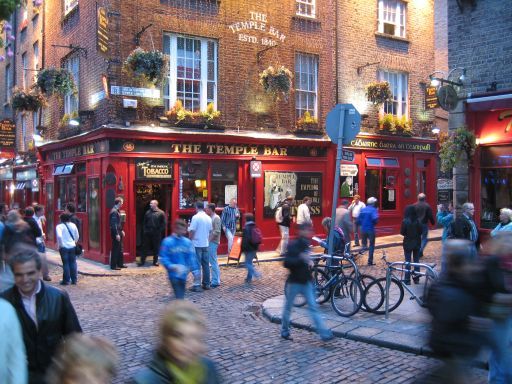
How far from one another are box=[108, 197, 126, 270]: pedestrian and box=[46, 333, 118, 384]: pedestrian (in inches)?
457

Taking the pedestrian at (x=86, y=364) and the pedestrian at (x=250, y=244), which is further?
the pedestrian at (x=250, y=244)

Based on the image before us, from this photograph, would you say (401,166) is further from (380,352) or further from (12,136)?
(12,136)

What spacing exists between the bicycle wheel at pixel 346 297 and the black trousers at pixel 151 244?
6.65 meters

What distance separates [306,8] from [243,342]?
47.7ft

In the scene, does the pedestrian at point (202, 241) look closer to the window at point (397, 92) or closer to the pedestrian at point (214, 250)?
the pedestrian at point (214, 250)

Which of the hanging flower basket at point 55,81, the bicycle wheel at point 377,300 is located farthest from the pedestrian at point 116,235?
the bicycle wheel at point 377,300

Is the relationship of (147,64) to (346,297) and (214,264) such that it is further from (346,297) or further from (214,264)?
(346,297)

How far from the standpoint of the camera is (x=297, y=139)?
17.9 meters

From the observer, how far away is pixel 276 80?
16875 millimetres

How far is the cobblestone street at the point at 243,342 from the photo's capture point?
244 inches

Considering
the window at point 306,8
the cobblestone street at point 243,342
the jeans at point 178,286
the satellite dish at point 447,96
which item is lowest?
the cobblestone street at point 243,342

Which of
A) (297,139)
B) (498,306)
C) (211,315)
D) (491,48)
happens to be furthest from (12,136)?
(498,306)

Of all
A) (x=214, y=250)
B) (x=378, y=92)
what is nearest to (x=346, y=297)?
(x=214, y=250)

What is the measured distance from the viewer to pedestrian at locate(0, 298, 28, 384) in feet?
8.46
